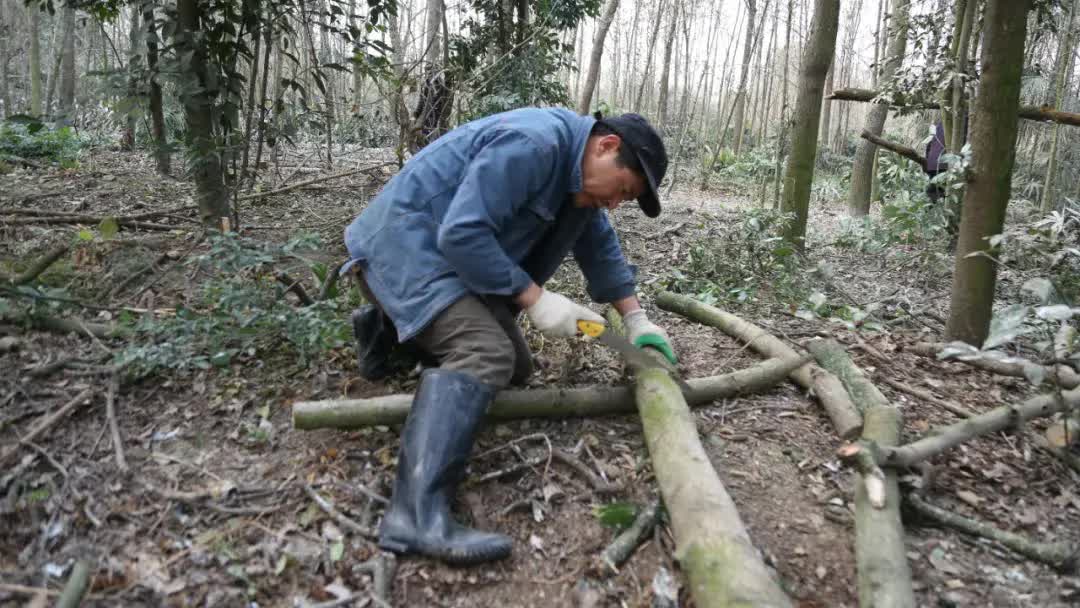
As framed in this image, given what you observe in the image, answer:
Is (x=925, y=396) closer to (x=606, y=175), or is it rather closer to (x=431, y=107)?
(x=606, y=175)

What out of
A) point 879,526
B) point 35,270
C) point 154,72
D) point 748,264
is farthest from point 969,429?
point 154,72

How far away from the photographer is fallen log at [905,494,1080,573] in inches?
74.9

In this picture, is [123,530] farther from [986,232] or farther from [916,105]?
[916,105]

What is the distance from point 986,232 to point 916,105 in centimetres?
342

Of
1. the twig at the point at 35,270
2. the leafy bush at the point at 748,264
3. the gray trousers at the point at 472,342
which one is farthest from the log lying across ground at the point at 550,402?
the twig at the point at 35,270

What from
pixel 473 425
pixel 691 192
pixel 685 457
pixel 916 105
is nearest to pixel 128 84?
pixel 473 425

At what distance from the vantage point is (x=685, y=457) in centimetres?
209

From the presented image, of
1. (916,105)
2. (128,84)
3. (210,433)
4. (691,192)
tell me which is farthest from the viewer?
(691,192)

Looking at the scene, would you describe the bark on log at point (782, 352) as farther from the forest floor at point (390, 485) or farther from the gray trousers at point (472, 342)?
the gray trousers at point (472, 342)

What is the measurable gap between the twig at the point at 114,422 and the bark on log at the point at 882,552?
7.62ft

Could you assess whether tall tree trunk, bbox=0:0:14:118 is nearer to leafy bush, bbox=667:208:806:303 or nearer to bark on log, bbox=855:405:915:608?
leafy bush, bbox=667:208:806:303

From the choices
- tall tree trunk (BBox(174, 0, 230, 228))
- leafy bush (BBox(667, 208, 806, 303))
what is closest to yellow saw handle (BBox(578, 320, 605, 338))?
leafy bush (BBox(667, 208, 806, 303))

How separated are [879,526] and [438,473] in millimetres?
1314

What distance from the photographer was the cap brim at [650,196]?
7.72ft
